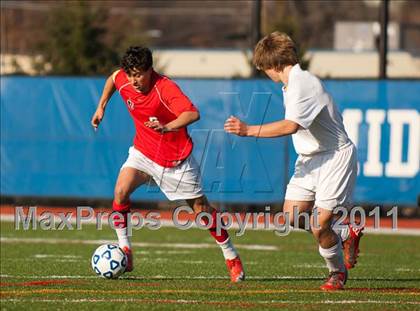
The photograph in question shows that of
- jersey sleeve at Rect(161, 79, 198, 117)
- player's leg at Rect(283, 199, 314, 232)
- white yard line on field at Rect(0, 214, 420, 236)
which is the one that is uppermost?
jersey sleeve at Rect(161, 79, 198, 117)

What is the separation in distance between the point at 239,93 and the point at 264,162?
1280 millimetres

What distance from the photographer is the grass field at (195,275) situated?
8.68m

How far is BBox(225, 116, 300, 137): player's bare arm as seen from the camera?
8.88 meters

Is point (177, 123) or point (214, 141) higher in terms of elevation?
point (177, 123)

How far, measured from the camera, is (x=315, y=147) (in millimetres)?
9648

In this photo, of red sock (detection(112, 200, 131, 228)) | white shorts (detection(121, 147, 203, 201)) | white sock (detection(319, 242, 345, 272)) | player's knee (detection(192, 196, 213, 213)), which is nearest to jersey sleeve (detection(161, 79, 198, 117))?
white shorts (detection(121, 147, 203, 201))

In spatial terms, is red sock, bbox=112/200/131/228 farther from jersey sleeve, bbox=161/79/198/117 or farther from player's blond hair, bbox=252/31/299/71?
player's blond hair, bbox=252/31/299/71

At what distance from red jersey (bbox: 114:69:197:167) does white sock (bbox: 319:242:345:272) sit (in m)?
1.77

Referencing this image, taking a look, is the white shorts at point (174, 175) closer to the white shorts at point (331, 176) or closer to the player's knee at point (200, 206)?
the player's knee at point (200, 206)

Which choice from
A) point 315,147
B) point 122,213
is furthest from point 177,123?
point 315,147

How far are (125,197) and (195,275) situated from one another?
113 cm

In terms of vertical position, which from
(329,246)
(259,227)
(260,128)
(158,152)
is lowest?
(259,227)

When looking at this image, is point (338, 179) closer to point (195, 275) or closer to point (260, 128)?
point (260, 128)

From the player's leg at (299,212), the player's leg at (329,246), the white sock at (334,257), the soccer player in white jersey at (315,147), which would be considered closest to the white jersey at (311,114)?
the soccer player in white jersey at (315,147)
